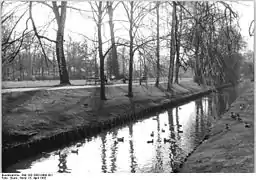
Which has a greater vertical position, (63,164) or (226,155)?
(226,155)

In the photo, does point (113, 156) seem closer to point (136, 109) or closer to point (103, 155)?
point (103, 155)

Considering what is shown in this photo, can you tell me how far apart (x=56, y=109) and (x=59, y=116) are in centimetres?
87

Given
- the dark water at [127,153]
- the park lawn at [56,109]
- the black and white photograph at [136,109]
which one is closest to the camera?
the black and white photograph at [136,109]

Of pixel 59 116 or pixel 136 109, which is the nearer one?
pixel 59 116

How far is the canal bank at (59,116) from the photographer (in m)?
10.5

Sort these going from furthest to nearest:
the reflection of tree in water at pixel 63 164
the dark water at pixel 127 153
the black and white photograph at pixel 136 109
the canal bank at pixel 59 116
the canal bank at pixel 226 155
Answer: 1. the canal bank at pixel 59 116
2. the dark water at pixel 127 153
3. the reflection of tree in water at pixel 63 164
4. the canal bank at pixel 226 155
5. the black and white photograph at pixel 136 109

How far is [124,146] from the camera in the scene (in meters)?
11.1

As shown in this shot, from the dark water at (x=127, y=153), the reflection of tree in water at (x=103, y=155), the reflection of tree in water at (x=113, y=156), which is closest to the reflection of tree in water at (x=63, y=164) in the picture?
the dark water at (x=127, y=153)

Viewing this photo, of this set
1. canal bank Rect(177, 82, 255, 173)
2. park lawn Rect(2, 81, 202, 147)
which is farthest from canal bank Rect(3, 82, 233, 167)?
canal bank Rect(177, 82, 255, 173)

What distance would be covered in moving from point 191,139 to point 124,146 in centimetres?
287

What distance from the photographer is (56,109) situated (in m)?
14.6

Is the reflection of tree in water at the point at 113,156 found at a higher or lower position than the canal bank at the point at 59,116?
lower

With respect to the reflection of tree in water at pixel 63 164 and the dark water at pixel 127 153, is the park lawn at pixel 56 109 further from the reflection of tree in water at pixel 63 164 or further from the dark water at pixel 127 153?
the reflection of tree in water at pixel 63 164

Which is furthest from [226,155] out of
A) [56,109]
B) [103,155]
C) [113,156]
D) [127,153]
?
[56,109]
